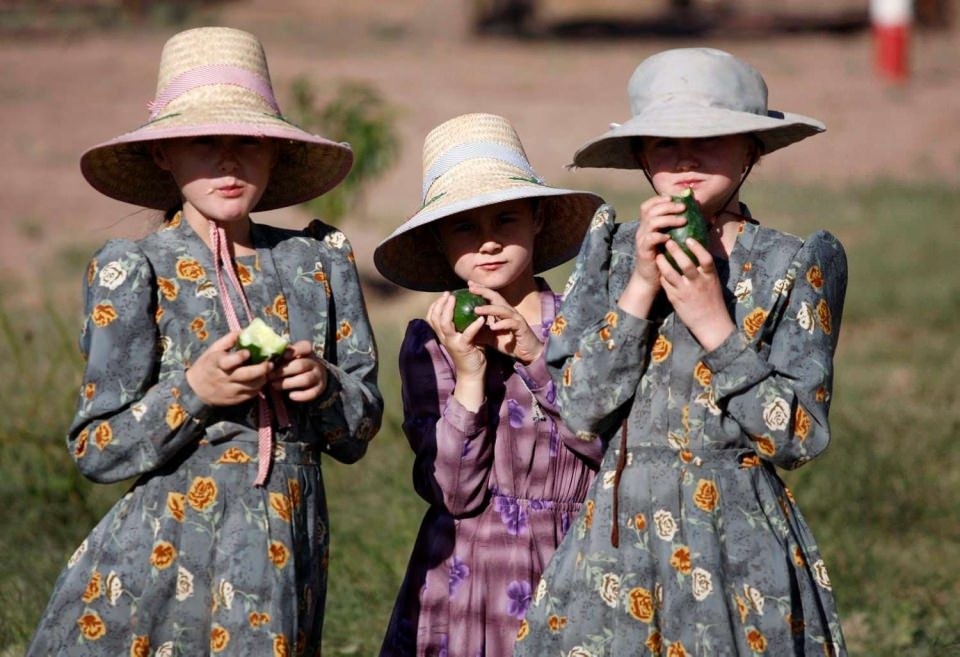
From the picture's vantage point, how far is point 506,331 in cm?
350

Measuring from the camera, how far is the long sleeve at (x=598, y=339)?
3.12 m

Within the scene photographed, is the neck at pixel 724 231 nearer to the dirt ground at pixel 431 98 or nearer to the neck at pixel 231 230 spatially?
the neck at pixel 231 230

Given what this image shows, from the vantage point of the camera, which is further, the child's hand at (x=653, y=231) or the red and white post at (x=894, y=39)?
the red and white post at (x=894, y=39)

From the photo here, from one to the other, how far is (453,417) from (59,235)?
10280 millimetres

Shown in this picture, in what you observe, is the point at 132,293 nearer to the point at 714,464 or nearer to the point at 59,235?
the point at 714,464

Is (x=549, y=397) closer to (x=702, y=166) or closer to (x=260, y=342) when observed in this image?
(x=702, y=166)

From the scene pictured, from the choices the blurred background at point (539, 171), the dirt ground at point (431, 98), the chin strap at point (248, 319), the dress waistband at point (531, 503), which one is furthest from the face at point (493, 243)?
the dirt ground at point (431, 98)

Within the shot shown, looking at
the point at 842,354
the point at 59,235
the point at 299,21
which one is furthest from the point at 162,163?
the point at 299,21

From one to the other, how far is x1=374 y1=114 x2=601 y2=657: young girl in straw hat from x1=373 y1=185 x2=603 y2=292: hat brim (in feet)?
0.18

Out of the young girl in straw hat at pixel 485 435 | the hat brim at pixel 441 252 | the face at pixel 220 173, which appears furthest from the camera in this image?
the hat brim at pixel 441 252

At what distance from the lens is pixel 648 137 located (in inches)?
129

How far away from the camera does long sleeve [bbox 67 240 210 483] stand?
3.11 metres

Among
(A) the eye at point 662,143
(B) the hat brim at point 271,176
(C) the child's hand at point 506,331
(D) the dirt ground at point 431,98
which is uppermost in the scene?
(D) the dirt ground at point 431,98

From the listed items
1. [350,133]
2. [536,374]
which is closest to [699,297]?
[536,374]
